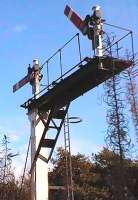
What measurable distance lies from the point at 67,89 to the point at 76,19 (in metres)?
2.61

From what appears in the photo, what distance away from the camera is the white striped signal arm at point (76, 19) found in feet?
54.3

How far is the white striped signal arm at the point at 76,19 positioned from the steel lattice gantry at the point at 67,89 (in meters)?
1.12

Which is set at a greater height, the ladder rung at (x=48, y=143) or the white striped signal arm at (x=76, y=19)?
the white striped signal arm at (x=76, y=19)

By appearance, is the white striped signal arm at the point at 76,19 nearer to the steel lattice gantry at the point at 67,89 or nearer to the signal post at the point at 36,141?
the steel lattice gantry at the point at 67,89

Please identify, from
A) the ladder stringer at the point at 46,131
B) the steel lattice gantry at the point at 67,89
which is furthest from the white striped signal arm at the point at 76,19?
the ladder stringer at the point at 46,131

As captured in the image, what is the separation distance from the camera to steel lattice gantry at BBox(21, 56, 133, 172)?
53.0 ft

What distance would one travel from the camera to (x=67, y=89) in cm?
1791

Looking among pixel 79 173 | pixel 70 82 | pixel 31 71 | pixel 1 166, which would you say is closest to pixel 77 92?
pixel 70 82

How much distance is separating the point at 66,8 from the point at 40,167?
6.46 meters

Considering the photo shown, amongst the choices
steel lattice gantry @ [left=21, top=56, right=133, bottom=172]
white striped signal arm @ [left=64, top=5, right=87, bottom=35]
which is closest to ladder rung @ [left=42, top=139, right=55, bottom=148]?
steel lattice gantry @ [left=21, top=56, right=133, bottom=172]

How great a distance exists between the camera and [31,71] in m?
21.0

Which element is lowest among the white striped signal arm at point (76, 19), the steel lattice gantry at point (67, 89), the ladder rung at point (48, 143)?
the ladder rung at point (48, 143)

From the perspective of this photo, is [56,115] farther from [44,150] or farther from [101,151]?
[101,151]

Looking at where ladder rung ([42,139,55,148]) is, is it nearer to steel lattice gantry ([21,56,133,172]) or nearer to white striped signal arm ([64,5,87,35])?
steel lattice gantry ([21,56,133,172])
